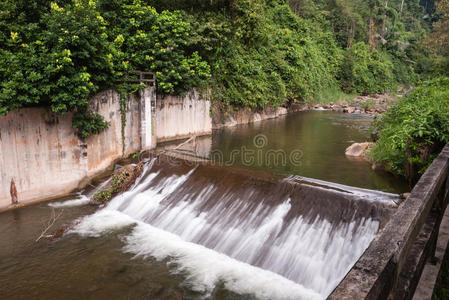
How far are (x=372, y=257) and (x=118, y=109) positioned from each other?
11.5 m

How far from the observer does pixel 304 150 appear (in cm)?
1438

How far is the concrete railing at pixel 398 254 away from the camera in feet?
6.07

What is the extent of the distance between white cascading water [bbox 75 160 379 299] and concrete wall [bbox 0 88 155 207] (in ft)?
5.96

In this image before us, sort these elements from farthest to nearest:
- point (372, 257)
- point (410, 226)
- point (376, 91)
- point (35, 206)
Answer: point (376, 91), point (35, 206), point (410, 226), point (372, 257)

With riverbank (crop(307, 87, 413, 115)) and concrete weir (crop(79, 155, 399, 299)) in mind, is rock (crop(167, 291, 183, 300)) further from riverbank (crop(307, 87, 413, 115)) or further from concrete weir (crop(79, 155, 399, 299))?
riverbank (crop(307, 87, 413, 115))

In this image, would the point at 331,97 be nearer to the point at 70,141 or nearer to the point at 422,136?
the point at 422,136

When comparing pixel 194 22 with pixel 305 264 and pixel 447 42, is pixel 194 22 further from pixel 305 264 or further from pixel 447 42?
pixel 447 42

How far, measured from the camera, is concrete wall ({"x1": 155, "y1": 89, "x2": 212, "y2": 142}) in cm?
1472

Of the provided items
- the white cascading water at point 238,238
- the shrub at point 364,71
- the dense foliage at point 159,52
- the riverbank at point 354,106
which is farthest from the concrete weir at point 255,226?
the shrub at point 364,71

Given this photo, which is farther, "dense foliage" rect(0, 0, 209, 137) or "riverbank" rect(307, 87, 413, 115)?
"riverbank" rect(307, 87, 413, 115)

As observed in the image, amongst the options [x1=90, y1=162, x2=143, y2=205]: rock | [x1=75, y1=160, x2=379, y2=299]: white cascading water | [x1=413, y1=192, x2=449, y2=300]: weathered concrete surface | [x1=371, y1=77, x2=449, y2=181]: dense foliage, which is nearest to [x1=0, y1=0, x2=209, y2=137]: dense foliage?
[x1=90, y1=162, x2=143, y2=205]: rock

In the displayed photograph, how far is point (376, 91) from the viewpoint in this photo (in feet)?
142

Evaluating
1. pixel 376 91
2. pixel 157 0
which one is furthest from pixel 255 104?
pixel 376 91

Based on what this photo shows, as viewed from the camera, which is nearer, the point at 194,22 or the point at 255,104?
the point at 194,22
